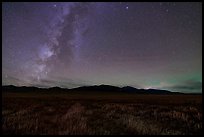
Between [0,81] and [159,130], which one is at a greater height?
[0,81]

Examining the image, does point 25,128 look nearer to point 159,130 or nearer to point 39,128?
point 39,128

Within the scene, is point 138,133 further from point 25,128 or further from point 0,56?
point 0,56

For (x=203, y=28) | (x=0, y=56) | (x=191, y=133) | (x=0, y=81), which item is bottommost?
(x=191, y=133)

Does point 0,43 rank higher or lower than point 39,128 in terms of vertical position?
higher

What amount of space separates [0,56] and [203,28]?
253 inches

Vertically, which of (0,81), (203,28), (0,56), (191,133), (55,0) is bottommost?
(191,133)

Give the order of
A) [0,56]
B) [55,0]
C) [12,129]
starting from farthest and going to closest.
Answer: [12,129]
[55,0]
[0,56]

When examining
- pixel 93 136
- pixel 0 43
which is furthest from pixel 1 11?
pixel 93 136

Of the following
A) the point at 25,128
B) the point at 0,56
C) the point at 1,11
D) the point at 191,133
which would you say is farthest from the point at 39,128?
the point at 191,133

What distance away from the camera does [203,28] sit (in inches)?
316

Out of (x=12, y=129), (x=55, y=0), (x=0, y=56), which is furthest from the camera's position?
(x=12, y=129)

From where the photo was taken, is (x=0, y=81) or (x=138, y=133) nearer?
(x=0, y=81)

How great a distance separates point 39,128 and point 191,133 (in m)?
5.71

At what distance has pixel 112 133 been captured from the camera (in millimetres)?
8867
